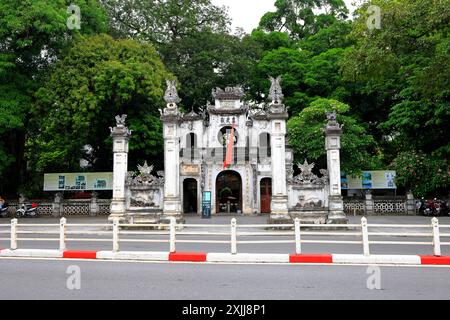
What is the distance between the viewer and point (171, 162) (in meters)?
18.0

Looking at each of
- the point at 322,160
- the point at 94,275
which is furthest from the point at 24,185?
the point at 94,275

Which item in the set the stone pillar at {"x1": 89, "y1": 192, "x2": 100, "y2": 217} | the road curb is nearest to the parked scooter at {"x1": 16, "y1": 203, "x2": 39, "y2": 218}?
the stone pillar at {"x1": 89, "y1": 192, "x2": 100, "y2": 217}

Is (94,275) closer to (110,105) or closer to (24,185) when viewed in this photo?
(110,105)

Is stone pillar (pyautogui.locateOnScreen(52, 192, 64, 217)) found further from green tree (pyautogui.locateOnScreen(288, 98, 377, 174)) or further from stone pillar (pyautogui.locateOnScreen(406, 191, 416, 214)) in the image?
stone pillar (pyautogui.locateOnScreen(406, 191, 416, 214))

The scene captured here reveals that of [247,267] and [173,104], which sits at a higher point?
[173,104]

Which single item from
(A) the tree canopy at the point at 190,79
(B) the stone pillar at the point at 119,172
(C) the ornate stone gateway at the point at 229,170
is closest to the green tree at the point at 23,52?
(A) the tree canopy at the point at 190,79

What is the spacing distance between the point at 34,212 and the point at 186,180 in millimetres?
10804

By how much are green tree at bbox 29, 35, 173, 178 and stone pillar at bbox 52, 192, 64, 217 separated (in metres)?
3.22

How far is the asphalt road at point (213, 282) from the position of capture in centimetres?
621

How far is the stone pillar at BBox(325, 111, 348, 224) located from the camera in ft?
55.1

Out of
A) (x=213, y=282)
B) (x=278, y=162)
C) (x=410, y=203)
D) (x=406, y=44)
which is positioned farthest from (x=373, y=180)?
(x=213, y=282)

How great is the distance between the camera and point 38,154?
102 feet

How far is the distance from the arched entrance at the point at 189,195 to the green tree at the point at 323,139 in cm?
813

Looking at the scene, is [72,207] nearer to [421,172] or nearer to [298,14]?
[421,172]
